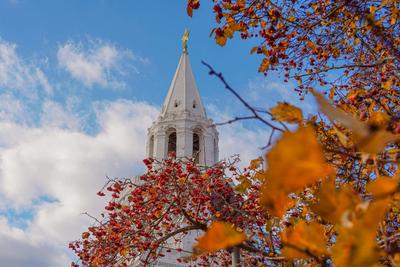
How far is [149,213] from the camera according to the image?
6773mm

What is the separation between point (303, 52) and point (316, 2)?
2.59ft

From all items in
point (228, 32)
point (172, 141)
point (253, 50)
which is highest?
point (172, 141)

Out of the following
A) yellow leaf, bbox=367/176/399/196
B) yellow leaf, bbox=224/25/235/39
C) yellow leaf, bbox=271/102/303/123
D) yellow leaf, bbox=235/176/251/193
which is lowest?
yellow leaf, bbox=367/176/399/196

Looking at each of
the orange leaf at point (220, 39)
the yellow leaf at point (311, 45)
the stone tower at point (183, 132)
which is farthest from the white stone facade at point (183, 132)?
the orange leaf at point (220, 39)

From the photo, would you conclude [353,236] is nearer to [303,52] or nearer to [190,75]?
[303,52]

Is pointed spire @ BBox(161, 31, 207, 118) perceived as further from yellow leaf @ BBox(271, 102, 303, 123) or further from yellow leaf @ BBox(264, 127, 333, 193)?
yellow leaf @ BBox(264, 127, 333, 193)

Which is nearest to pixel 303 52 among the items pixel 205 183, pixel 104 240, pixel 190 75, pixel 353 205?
pixel 205 183

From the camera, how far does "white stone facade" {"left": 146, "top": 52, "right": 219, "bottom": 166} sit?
26766mm

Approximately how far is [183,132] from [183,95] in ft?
16.3

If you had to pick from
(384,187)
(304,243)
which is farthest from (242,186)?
(384,187)

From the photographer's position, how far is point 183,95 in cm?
3134

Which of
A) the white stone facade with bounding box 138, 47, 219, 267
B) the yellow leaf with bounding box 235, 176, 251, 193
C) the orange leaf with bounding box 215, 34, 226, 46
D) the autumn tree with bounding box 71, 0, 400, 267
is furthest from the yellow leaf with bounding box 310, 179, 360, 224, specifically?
the white stone facade with bounding box 138, 47, 219, 267

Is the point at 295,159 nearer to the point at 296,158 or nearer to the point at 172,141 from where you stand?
the point at 296,158

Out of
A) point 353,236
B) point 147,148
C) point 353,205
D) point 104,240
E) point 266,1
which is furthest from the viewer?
point 147,148
